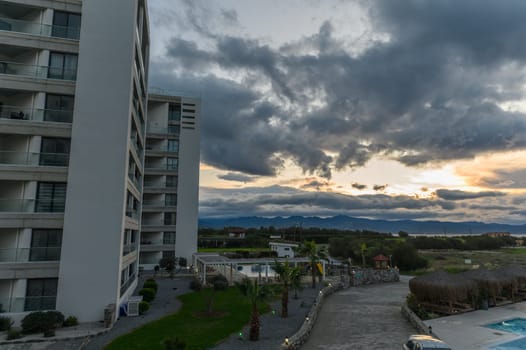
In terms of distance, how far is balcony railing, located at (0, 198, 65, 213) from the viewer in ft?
81.3

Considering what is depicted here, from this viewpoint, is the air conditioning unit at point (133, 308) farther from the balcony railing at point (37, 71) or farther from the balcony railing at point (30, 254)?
the balcony railing at point (37, 71)

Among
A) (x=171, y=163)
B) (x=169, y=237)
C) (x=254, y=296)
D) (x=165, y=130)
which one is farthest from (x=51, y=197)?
(x=165, y=130)

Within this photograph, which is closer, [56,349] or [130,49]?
[56,349]

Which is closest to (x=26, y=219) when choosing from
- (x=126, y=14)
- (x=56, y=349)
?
(x=56, y=349)

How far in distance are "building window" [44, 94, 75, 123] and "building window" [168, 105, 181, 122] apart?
1410 inches

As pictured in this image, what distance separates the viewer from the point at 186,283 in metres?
43.7

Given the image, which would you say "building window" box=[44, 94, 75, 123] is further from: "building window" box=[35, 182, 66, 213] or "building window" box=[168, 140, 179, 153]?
"building window" box=[168, 140, 179, 153]

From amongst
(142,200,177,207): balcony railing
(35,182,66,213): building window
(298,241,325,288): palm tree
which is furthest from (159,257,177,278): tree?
(35,182,66,213): building window

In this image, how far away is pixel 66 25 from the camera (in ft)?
92.7

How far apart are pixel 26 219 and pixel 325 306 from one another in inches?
1005

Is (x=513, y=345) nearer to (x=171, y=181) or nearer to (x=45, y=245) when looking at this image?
(x=45, y=245)

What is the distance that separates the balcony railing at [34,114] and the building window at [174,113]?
120 feet

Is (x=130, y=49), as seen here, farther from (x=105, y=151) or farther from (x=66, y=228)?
(x=66, y=228)

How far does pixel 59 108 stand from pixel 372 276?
41.9 metres
